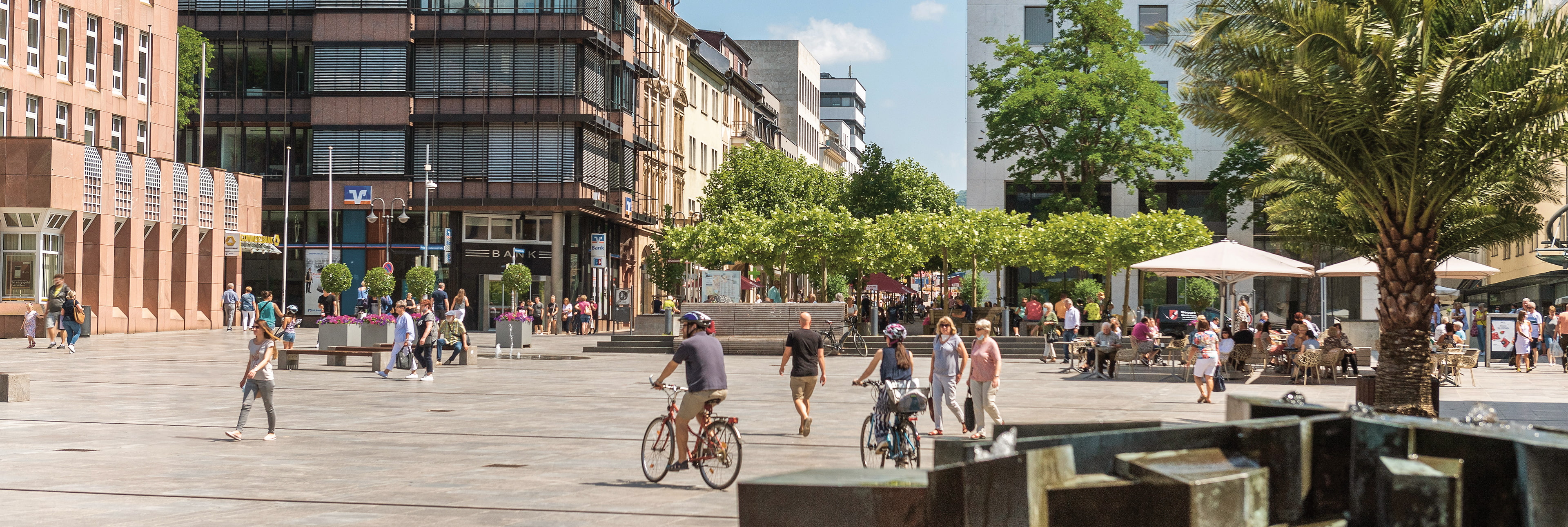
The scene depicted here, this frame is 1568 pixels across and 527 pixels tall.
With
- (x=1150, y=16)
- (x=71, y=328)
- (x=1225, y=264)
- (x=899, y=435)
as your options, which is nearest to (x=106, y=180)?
(x=71, y=328)

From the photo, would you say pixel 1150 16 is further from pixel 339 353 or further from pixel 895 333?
pixel 895 333

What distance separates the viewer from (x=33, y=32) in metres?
40.9

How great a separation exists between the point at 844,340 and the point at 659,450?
26402mm

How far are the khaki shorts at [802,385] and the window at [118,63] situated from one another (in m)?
36.3

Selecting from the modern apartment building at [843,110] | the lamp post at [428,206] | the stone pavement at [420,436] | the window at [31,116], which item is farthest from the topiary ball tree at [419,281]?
the modern apartment building at [843,110]

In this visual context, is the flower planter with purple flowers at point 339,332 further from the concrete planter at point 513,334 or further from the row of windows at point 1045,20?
the row of windows at point 1045,20

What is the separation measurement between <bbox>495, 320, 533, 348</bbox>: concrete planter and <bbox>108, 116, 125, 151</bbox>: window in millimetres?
16271

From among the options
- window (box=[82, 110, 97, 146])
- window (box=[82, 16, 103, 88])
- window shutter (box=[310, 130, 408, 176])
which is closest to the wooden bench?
window (box=[82, 110, 97, 146])

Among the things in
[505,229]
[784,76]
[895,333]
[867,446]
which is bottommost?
[867,446]

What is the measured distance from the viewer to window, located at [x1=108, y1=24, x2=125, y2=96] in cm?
4472

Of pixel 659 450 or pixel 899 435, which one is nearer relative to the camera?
pixel 659 450

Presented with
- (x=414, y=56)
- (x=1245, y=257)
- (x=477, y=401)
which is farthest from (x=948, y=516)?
(x=414, y=56)

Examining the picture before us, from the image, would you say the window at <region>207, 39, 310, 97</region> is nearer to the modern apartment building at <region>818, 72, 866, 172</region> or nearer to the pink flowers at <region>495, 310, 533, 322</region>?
the pink flowers at <region>495, 310, 533, 322</region>

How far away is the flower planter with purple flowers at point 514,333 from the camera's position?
3494 centimetres
